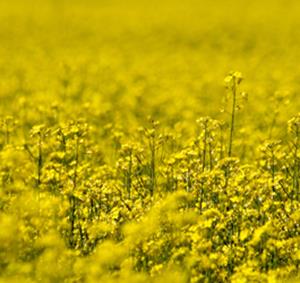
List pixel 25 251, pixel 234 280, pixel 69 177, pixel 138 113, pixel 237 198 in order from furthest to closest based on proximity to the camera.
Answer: pixel 138 113, pixel 69 177, pixel 237 198, pixel 25 251, pixel 234 280

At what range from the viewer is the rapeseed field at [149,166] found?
6285 millimetres

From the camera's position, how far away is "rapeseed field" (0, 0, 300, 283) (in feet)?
20.6

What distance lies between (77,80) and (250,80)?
8.26ft

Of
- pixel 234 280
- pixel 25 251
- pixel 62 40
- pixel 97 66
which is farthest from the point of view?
pixel 62 40

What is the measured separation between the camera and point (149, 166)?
8.40 m

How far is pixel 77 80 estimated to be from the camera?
595 inches

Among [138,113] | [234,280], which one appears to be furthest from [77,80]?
[234,280]

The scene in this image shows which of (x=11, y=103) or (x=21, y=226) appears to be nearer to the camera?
(x=21, y=226)

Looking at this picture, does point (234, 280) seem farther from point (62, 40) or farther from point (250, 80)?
point (62, 40)

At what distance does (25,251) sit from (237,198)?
1423 millimetres

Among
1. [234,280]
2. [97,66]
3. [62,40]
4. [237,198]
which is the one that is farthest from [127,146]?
[62,40]

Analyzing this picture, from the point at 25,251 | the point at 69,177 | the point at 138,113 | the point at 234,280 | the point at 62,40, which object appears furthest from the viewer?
the point at 62,40

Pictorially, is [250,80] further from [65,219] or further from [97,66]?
[65,219]

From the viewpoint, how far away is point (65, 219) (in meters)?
7.11
